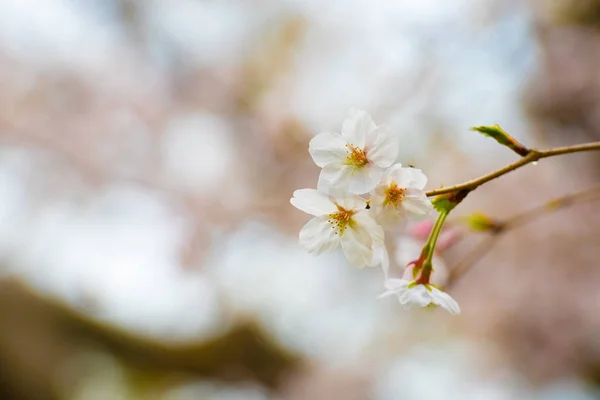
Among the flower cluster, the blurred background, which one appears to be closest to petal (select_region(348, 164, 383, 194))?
the flower cluster

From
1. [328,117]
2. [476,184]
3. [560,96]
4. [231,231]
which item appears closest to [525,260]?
[560,96]

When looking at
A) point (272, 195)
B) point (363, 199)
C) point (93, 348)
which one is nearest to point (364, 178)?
point (363, 199)

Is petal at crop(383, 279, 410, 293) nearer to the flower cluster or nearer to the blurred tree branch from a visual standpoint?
the flower cluster

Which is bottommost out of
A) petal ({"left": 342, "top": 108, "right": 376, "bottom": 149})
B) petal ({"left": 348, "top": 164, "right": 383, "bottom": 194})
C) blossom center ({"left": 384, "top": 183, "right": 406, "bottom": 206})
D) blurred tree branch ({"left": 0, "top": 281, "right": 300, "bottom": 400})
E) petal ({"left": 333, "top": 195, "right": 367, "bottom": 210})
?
blossom center ({"left": 384, "top": 183, "right": 406, "bottom": 206})

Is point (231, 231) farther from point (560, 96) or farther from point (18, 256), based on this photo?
point (560, 96)

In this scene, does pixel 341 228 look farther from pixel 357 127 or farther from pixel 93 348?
pixel 93 348

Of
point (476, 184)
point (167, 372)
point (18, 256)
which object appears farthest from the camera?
point (167, 372)
